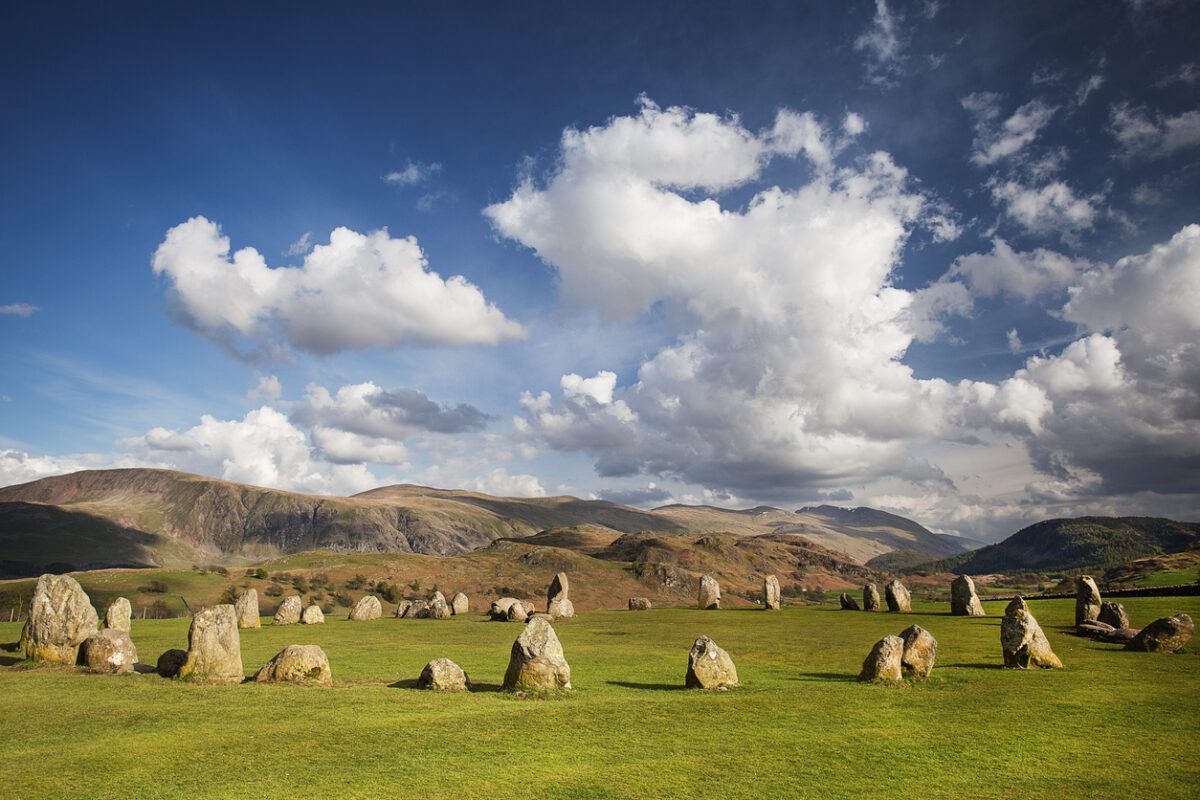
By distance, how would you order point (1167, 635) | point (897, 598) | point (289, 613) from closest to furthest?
point (1167, 635) < point (897, 598) < point (289, 613)

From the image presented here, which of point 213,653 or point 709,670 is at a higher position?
point 213,653

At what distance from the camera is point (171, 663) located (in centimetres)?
2205

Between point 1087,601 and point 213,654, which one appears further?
point 1087,601

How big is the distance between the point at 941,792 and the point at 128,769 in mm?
13884

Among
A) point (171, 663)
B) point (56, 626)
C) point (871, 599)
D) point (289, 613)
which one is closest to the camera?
point (171, 663)

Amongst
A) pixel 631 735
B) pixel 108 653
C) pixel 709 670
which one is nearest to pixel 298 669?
pixel 108 653

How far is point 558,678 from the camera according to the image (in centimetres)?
2016

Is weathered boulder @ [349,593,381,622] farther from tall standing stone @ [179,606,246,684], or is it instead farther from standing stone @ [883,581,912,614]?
standing stone @ [883,581,912,614]

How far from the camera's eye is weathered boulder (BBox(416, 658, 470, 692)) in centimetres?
2016

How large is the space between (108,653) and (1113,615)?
4247 cm

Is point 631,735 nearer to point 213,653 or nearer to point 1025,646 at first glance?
point 213,653

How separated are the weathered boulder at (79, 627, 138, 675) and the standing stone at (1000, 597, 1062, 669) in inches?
1166

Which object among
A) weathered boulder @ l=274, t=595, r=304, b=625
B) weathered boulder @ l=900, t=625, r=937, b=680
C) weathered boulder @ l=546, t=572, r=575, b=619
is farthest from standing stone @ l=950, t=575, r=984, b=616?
weathered boulder @ l=274, t=595, r=304, b=625

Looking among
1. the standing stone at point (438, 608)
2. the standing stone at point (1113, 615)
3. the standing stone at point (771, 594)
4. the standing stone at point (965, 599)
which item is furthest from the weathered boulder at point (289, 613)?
the standing stone at point (1113, 615)
